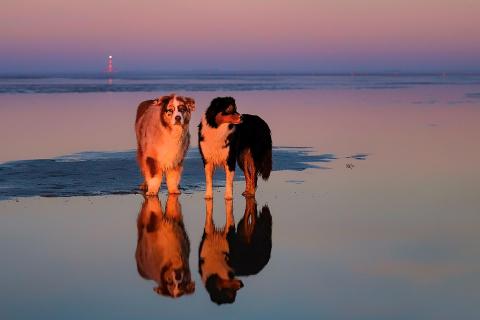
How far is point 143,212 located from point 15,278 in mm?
3280

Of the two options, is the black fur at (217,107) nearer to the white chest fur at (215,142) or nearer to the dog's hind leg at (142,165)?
the white chest fur at (215,142)

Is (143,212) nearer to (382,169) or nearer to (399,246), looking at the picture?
(399,246)

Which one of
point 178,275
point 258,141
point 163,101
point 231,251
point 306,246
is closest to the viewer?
point 178,275

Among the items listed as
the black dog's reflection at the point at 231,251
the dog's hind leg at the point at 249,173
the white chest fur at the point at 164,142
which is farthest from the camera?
the dog's hind leg at the point at 249,173

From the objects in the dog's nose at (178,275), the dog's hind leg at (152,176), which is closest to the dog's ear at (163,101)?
the dog's hind leg at (152,176)

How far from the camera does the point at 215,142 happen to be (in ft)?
37.4

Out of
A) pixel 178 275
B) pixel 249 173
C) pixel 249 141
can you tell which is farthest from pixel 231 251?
pixel 249 141

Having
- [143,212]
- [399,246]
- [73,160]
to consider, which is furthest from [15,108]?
[399,246]

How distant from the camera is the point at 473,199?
11.0 m

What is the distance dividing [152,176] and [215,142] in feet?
3.13

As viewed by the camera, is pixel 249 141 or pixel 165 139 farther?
pixel 249 141

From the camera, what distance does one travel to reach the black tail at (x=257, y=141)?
1192 centimetres

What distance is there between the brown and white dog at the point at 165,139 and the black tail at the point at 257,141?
75 cm

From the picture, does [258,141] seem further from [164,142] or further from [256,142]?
[164,142]
